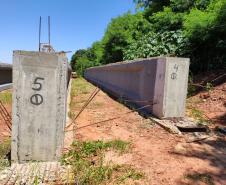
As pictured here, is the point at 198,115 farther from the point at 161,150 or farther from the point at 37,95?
the point at 37,95

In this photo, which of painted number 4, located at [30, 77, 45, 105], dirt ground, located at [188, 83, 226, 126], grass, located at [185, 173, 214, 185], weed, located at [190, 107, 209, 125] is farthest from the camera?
dirt ground, located at [188, 83, 226, 126]

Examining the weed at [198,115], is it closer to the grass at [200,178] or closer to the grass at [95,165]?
the grass at [95,165]

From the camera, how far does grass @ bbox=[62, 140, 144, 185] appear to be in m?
Result: 3.83

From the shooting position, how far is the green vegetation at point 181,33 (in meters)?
12.2

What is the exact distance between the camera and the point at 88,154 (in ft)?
15.7

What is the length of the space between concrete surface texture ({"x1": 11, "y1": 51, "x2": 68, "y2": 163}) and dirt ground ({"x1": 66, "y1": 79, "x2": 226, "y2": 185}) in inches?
37.1

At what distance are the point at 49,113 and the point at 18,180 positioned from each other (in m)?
0.97

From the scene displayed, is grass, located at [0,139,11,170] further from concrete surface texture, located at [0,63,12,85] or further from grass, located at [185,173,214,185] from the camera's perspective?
concrete surface texture, located at [0,63,12,85]

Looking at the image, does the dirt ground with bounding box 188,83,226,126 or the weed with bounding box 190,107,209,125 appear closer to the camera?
the weed with bounding box 190,107,209,125

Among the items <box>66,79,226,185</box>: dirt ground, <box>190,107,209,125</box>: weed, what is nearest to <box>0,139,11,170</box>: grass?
<box>66,79,226,185</box>: dirt ground

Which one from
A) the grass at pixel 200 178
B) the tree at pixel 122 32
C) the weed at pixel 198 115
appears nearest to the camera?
the grass at pixel 200 178

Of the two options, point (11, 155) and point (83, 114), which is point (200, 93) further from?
point (11, 155)

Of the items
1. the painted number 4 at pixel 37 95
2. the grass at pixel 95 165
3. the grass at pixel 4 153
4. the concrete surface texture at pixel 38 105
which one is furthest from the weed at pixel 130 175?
the grass at pixel 4 153

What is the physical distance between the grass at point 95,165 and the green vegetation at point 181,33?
8142 millimetres
